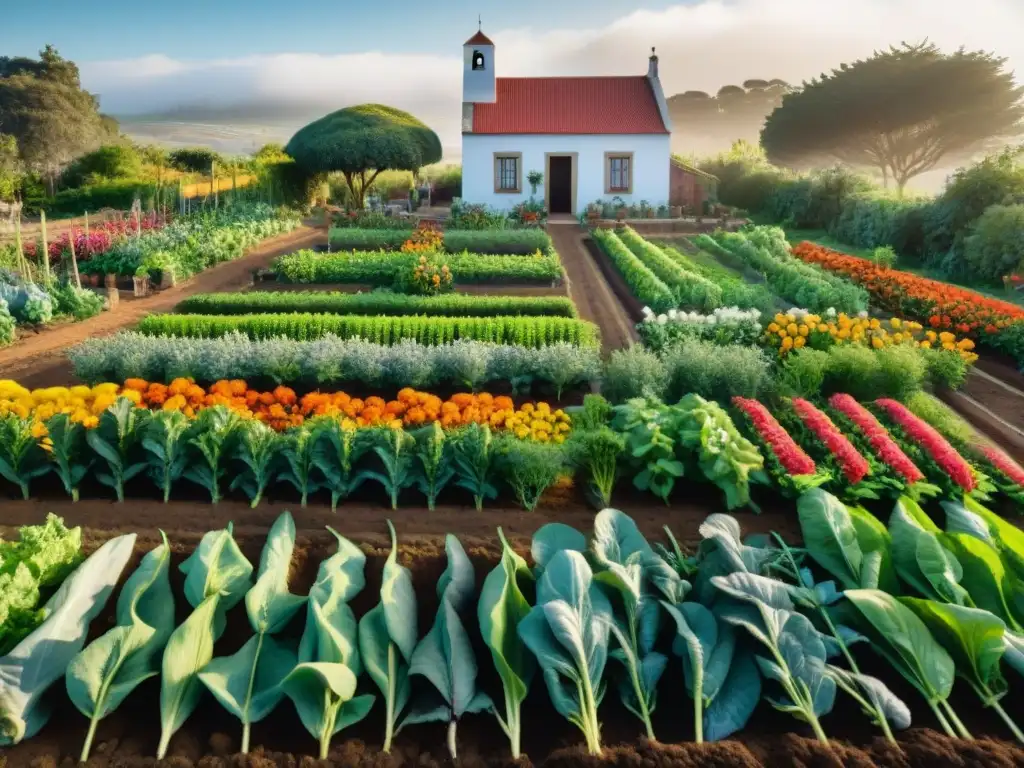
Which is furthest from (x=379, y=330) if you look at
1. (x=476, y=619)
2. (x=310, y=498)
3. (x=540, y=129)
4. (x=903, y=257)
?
(x=540, y=129)

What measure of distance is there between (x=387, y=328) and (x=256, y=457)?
4530 millimetres

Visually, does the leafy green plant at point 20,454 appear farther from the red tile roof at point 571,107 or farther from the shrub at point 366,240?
the red tile roof at point 571,107

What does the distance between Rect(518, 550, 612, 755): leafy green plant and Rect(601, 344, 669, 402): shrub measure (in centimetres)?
360

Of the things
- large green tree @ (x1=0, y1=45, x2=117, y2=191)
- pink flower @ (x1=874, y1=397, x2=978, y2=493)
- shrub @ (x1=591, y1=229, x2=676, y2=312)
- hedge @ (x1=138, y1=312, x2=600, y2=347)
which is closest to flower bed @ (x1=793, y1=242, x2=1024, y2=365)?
shrub @ (x1=591, y1=229, x2=676, y2=312)

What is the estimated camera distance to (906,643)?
364 cm

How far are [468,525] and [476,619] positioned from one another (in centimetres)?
140

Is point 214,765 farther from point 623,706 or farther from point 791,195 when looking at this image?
point 791,195

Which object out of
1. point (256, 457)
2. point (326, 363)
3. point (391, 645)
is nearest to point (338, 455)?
→ point (256, 457)

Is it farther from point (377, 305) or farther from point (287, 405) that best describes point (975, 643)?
point (377, 305)

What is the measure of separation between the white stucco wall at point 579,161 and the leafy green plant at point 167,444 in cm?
2184

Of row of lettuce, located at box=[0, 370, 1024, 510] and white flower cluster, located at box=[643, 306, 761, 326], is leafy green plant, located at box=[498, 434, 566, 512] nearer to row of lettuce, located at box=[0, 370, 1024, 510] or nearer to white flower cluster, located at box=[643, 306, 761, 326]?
row of lettuce, located at box=[0, 370, 1024, 510]

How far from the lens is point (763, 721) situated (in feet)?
11.9

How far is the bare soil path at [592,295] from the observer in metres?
12.1

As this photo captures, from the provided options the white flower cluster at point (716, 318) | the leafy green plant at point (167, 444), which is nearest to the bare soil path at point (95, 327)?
the leafy green plant at point (167, 444)
